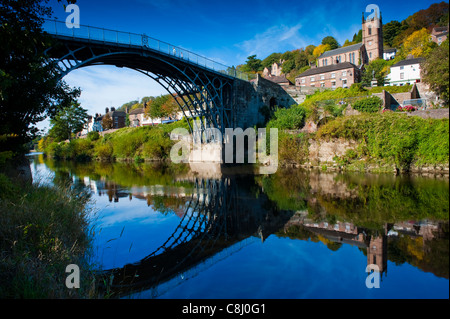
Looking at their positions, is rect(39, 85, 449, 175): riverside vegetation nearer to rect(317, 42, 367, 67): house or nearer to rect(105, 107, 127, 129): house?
rect(317, 42, 367, 67): house

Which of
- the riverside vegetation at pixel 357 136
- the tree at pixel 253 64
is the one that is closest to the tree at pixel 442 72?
the riverside vegetation at pixel 357 136

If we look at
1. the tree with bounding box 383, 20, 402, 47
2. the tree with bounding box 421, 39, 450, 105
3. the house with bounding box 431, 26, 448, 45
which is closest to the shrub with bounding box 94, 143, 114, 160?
the tree with bounding box 421, 39, 450, 105

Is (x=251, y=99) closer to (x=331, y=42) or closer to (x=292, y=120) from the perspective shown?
(x=292, y=120)

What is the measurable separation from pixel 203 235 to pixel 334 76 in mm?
44484

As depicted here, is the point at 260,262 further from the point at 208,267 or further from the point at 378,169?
the point at 378,169

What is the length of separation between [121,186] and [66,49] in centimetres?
902

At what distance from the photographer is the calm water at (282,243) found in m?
4.67

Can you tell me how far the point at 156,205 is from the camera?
11.3 meters

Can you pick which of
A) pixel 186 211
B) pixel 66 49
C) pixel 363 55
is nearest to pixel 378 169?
pixel 186 211

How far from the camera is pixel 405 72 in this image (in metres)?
38.5

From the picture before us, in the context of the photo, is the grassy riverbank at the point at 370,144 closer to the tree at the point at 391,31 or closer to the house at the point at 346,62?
the house at the point at 346,62

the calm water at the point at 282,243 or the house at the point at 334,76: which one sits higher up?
the house at the point at 334,76

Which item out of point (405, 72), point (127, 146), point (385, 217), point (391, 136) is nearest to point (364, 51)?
point (405, 72)

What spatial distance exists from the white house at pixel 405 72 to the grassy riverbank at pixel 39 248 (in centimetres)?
4313
